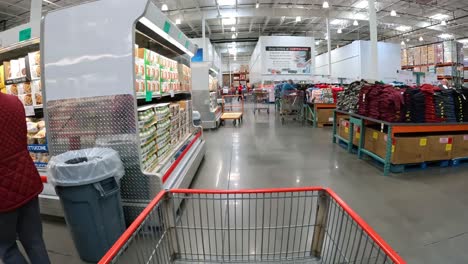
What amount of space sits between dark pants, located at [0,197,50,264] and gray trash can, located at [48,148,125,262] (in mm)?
233

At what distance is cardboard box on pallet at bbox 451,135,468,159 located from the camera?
429cm

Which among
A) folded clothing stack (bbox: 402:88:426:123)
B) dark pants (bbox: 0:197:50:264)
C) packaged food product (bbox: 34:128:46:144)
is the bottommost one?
dark pants (bbox: 0:197:50:264)

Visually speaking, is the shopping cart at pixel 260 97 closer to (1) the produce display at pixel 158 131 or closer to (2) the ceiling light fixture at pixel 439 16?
(1) the produce display at pixel 158 131

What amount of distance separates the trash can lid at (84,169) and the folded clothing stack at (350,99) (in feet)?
15.6

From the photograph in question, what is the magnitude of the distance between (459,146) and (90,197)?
208 inches

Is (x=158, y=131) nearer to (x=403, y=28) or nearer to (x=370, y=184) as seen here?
(x=370, y=184)

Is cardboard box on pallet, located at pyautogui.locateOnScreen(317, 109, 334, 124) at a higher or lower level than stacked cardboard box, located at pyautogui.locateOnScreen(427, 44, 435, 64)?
lower

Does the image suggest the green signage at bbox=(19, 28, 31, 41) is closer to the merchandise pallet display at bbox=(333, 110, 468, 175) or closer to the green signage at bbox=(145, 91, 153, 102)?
the green signage at bbox=(145, 91, 153, 102)

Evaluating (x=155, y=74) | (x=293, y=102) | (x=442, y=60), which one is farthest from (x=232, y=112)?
(x=442, y=60)

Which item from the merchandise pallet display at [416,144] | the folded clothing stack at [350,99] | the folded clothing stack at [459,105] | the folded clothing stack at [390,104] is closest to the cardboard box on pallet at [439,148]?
the merchandise pallet display at [416,144]

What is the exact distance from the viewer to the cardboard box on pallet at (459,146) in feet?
14.1

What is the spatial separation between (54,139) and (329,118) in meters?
7.92

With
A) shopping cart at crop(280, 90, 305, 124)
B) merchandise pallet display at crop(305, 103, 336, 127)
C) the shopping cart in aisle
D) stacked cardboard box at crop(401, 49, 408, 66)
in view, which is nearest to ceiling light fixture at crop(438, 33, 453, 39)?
stacked cardboard box at crop(401, 49, 408, 66)

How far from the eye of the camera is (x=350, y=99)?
5.68m
